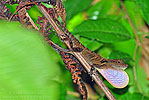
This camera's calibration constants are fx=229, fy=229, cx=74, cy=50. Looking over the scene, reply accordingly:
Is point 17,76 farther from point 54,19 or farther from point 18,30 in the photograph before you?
point 54,19

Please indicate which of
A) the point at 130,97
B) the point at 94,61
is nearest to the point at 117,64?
the point at 94,61

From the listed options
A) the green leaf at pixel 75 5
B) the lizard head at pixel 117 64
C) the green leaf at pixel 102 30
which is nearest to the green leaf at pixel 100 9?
the green leaf at pixel 75 5

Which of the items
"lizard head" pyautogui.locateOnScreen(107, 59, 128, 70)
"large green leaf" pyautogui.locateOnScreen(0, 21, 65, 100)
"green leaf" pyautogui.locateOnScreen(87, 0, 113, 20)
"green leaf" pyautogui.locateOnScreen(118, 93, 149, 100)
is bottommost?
"green leaf" pyautogui.locateOnScreen(118, 93, 149, 100)

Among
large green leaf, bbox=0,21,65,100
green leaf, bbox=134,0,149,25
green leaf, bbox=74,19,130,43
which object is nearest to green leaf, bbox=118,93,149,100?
green leaf, bbox=74,19,130,43

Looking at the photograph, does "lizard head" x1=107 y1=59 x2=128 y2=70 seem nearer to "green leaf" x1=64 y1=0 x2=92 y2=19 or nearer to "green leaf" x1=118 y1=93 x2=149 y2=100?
"green leaf" x1=118 y1=93 x2=149 y2=100

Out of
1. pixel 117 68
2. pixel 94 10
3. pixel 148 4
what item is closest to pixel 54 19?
pixel 117 68

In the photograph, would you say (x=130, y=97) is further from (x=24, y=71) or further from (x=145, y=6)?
(x=24, y=71)

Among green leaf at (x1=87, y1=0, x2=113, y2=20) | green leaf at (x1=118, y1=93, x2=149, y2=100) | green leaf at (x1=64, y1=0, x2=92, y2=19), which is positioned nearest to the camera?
green leaf at (x1=118, y1=93, x2=149, y2=100)
